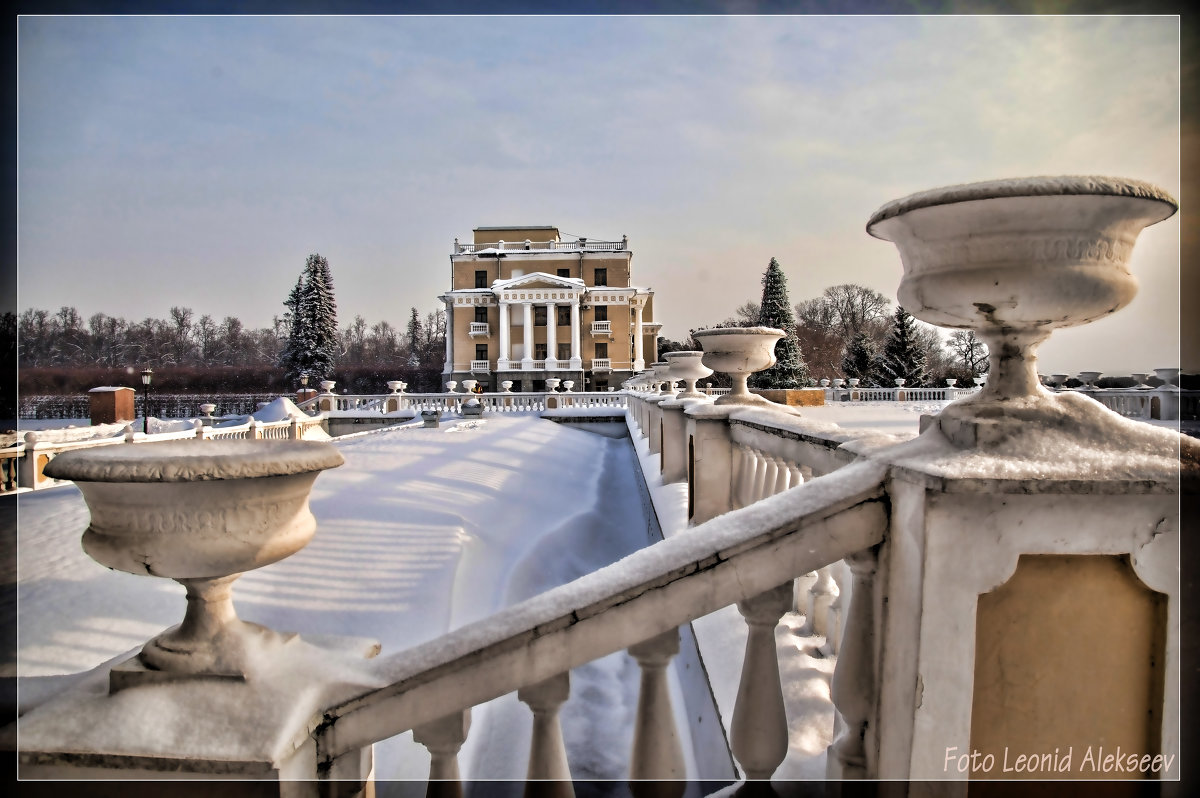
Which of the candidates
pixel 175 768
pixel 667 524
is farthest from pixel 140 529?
pixel 667 524

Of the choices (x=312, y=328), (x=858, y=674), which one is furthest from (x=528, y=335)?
(x=858, y=674)

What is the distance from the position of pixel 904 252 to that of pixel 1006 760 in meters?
1.38

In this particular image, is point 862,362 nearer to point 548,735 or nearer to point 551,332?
point 551,332

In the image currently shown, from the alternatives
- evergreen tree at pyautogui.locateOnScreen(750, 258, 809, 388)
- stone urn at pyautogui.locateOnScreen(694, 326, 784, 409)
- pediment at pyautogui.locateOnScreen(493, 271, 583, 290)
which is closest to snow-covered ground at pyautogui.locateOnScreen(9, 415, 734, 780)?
stone urn at pyautogui.locateOnScreen(694, 326, 784, 409)

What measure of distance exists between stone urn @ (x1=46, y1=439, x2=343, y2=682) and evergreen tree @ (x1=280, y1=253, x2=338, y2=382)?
4972 centimetres

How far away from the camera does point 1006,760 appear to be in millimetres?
1477

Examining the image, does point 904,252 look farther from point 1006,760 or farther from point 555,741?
point 555,741

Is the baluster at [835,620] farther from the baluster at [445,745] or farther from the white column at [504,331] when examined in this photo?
the white column at [504,331]

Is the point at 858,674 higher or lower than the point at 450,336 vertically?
lower

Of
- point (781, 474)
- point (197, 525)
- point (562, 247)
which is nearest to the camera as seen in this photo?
point (197, 525)

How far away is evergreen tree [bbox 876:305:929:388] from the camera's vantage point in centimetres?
3694

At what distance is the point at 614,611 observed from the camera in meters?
1.50

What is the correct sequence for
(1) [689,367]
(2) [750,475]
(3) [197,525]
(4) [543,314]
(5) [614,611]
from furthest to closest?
(4) [543,314] → (1) [689,367] → (2) [750,475] → (5) [614,611] → (3) [197,525]

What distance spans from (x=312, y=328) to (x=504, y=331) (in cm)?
1566
